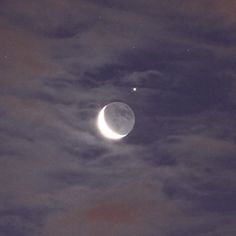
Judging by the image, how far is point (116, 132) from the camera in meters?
30.5

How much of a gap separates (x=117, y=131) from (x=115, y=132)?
423 millimetres

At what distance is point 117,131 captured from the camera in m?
30.4

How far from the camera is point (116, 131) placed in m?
30.4

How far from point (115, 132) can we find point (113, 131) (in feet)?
1.35

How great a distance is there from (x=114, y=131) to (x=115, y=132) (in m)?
0.26

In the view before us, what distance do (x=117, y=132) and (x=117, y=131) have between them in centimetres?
21

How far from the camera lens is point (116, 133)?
100 ft

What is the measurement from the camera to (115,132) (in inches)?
1200

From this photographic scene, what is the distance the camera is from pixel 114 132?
100 feet

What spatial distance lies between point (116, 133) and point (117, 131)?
0.48m

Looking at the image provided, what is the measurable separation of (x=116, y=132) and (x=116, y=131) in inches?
8.0

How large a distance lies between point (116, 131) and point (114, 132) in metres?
0.42

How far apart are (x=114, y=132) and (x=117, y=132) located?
0.55 meters

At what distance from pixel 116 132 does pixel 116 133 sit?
0.24 meters
